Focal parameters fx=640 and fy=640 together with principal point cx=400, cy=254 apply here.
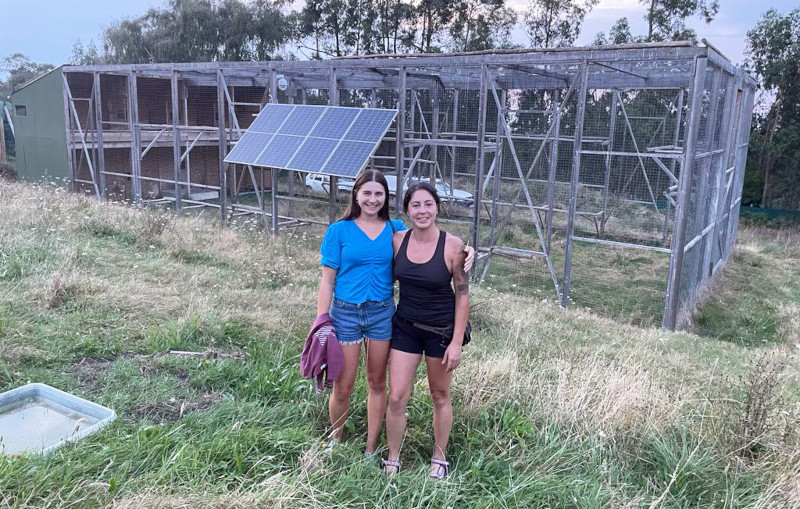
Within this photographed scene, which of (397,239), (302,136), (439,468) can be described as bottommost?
(439,468)

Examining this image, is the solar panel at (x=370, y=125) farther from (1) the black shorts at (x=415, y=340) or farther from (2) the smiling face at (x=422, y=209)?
(1) the black shorts at (x=415, y=340)

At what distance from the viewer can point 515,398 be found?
13.2ft

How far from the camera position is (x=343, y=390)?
346 cm

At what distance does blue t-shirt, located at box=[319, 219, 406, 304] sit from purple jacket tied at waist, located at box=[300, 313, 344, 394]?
18 cm

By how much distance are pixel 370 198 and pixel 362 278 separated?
0.41 metres

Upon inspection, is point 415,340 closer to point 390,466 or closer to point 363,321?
point 363,321

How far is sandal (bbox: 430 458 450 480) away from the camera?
329 centimetres

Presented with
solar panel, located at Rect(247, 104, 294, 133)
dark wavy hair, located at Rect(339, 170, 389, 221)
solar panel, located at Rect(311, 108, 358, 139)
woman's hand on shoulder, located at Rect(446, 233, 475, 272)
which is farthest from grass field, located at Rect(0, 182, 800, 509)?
solar panel, located at Rect(247, 104, 294, 133)

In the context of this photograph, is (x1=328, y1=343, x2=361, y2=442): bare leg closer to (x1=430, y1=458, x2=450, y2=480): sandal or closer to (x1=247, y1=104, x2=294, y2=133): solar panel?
(x1=430, y1=458, x2=450, y2=480): sandal

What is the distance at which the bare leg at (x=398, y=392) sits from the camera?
3.29m

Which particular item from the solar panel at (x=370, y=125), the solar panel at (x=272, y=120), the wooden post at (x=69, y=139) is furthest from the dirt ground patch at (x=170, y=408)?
the wooden post at (x=69, y=139)

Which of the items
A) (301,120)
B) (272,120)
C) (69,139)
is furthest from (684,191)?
(69,139)

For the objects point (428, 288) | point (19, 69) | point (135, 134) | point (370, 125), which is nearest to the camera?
point (428, 288)

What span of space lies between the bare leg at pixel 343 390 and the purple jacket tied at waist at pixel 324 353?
58 millimetres
